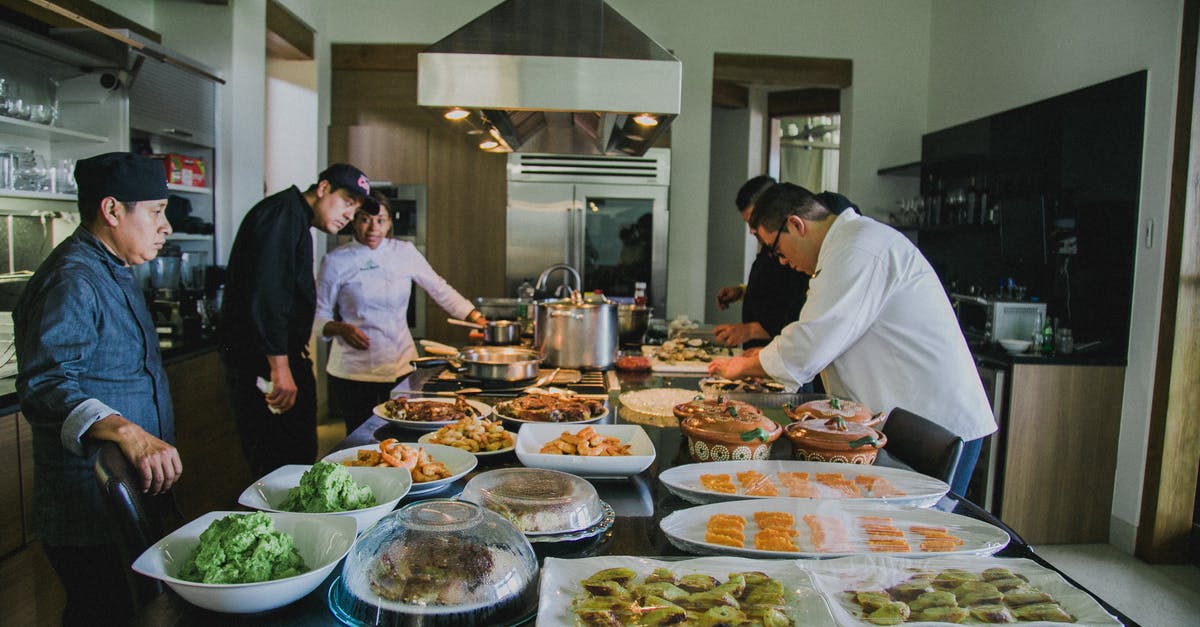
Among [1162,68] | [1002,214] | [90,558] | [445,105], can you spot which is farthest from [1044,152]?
[90,558]

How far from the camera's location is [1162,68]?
3848mm

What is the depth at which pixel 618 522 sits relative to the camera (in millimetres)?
1462

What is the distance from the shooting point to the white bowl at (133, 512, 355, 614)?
102cm

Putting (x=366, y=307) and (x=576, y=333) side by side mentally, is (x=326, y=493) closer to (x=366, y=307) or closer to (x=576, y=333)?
(x=576, y=333)

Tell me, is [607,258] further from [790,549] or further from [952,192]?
[790,549]

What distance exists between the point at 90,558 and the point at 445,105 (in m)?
1.63

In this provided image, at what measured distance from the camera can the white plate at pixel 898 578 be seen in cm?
103

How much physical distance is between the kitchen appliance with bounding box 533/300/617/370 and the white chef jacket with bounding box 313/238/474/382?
1.18m

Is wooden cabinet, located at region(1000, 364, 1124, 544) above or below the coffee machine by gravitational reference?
below

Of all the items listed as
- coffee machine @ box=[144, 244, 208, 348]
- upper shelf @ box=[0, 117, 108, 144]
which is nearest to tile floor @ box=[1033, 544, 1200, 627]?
coffee machine @ box=[144, 244, 208, 348]

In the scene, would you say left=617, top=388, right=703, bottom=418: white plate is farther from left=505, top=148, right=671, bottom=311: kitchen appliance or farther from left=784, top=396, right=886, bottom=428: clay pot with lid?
left=505, top=148, right=671, bottom=311: kitchen appliance

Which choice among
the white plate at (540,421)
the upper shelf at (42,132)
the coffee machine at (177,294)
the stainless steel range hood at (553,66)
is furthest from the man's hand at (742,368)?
the upper shelf at (42,132)

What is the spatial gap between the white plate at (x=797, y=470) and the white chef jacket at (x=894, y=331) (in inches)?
36.2

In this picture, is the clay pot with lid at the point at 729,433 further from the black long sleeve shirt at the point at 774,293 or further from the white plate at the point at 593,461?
the black long sleeve shirt at the point at 774,293
